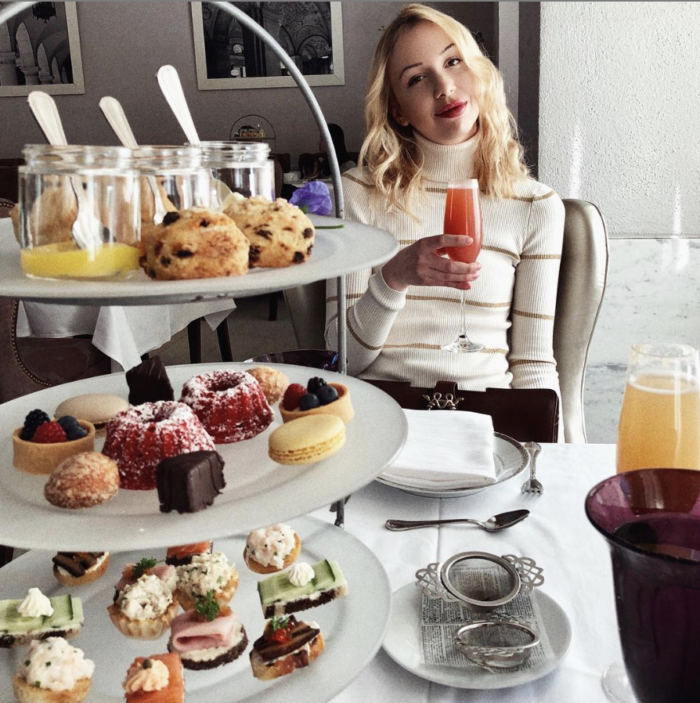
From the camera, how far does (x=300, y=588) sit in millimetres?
710

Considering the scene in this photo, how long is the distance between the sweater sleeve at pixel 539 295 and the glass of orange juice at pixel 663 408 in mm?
857

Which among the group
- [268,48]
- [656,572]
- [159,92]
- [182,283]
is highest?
[268,48]

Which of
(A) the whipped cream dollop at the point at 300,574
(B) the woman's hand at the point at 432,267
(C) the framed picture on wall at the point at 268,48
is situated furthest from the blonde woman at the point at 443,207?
(C) the framed picture on wall at the point at 268,48

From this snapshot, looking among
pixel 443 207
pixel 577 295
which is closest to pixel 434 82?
pixel 443 207

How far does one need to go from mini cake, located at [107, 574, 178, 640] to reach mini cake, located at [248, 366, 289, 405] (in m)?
0.22

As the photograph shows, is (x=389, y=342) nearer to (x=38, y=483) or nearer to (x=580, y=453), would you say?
(x=580, y=453)

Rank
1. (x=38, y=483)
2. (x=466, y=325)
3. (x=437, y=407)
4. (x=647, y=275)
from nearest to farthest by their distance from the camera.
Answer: (x=38, y=483) < (x=437, y=407) < (x=466, y=325) < (x=647, y=275)

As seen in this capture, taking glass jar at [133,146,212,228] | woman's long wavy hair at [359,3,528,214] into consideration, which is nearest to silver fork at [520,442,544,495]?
glass jar at [133,146,212,228]

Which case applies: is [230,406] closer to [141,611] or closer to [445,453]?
[141,611]

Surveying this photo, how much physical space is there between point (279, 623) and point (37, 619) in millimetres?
224

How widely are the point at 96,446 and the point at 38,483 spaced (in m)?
0.08

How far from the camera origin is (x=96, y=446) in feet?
2.32

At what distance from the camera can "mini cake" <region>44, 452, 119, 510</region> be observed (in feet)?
1.84

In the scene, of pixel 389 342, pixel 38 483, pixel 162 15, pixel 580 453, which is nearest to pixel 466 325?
pixel 389 342
